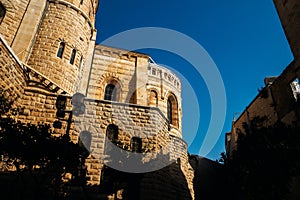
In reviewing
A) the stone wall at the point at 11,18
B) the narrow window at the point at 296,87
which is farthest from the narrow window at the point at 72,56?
the narrow window at the point at 296,87

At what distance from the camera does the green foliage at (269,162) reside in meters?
8.06

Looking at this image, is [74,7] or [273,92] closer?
[273,92]

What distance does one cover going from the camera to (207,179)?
1756cm

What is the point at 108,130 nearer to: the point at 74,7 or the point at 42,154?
the point at 42,154

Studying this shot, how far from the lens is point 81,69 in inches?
646

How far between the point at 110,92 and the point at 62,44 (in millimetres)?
5451

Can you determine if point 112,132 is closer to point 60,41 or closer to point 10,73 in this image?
point 10,73

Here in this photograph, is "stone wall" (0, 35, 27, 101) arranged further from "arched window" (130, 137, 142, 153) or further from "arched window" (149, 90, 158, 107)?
"arched window" (149, 90, 158, 107)

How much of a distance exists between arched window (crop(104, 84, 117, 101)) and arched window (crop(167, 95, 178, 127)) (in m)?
5.47

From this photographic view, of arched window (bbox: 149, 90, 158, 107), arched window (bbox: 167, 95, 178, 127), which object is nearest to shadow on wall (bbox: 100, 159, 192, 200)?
arched window (bbox: 149, 90, 158, 107)

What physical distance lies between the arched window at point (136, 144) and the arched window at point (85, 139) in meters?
1.92

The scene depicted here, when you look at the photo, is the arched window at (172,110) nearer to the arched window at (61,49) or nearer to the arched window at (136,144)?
the arched window at (136,144)

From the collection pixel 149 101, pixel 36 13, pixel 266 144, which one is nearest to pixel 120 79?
pixel 149 101

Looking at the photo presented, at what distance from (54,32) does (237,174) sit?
14065mm
